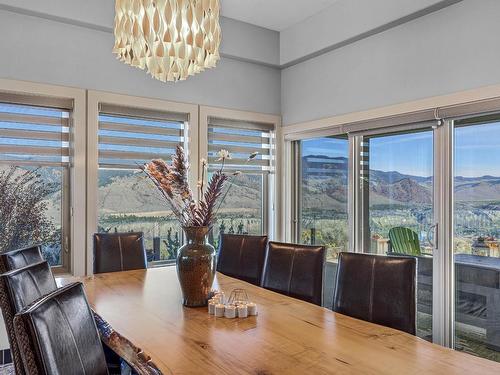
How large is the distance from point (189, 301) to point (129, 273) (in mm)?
934

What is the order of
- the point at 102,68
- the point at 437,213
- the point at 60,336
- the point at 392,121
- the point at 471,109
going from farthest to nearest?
the point at 102,68
the point at 392,121
the point at 437,213
the point at 471,109
the point at 60,336

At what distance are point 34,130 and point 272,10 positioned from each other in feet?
7.50

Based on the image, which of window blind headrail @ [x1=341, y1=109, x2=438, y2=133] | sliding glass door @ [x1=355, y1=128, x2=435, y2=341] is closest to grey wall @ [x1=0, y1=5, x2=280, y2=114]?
window blind headrail @ [x1=341, y1=109, x2=438, y2=133]

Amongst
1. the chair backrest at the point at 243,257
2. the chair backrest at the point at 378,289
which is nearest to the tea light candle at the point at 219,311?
the chair backrest at the point at 378,289

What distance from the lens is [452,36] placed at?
2.88 m

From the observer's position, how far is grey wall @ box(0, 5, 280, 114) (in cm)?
307

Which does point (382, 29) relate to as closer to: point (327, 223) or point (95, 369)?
point (327, 223)

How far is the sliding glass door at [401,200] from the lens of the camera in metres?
3.11

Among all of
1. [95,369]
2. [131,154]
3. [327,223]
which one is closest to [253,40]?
[131,154]

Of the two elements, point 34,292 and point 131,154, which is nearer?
point 34,292

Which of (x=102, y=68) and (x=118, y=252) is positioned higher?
(x=102, y=68)

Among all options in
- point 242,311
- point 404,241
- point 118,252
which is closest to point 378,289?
point 242,311

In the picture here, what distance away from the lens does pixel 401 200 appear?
3.31 meters

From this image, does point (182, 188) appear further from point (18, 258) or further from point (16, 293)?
point (18, 258)
